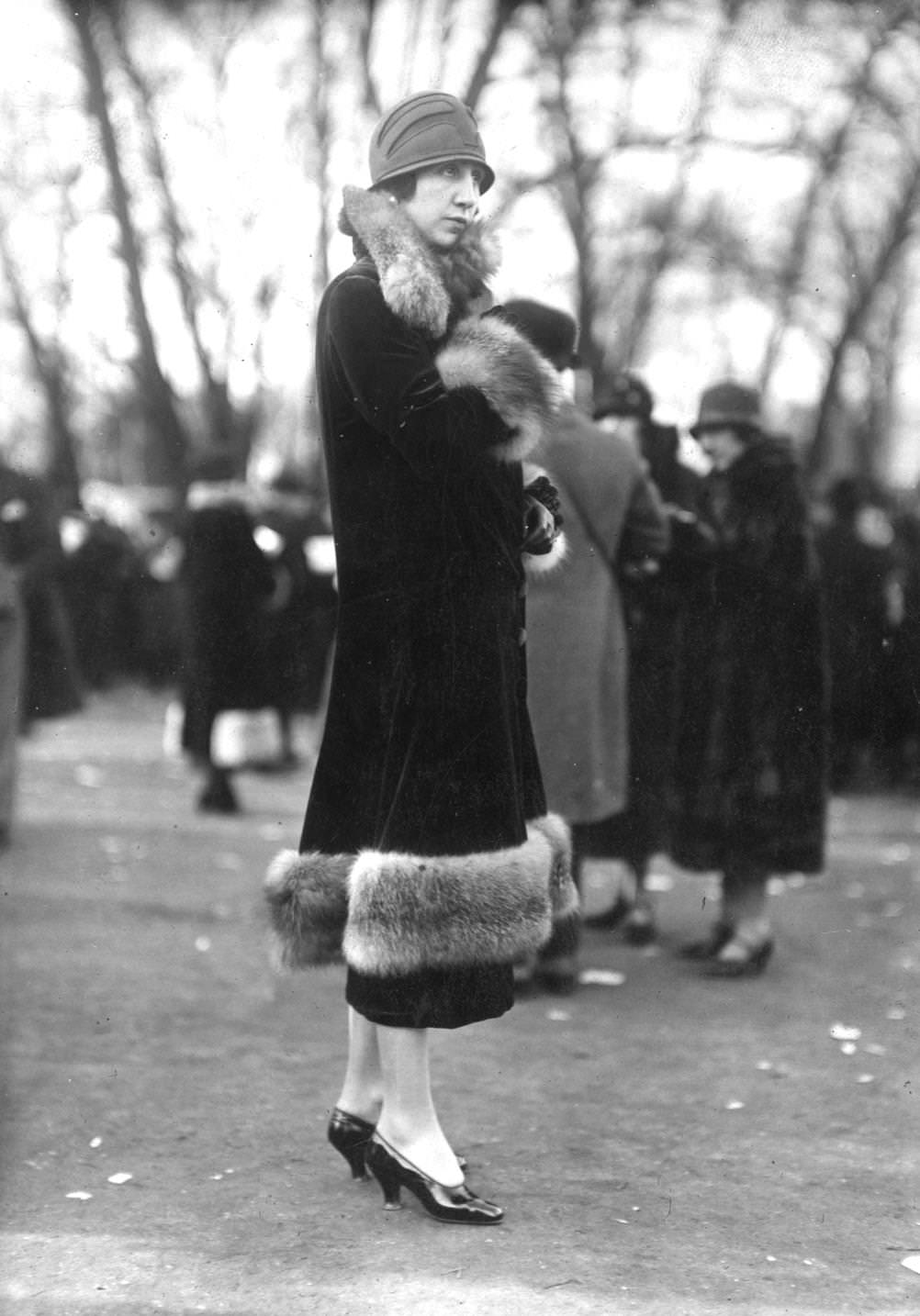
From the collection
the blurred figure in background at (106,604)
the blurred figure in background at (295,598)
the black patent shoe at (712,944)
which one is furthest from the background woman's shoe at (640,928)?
the blurred figure in background at (106,604)

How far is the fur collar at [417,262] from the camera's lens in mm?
3389

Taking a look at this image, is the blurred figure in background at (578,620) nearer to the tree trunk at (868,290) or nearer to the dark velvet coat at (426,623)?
the dark velvet coat at (426,623)

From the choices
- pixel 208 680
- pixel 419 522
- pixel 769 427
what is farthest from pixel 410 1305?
pixel 208 680

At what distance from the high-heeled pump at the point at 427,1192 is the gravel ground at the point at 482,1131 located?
0.11 ft

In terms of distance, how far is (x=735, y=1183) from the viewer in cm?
379

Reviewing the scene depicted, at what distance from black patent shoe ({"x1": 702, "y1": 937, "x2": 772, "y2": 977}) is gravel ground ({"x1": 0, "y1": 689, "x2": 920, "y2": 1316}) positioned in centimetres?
9

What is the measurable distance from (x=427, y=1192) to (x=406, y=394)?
5.14 ft

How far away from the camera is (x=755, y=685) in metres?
5.96

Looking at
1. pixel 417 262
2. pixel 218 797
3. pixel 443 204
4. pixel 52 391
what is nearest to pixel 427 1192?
pixel 417 262

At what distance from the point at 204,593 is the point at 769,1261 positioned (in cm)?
618

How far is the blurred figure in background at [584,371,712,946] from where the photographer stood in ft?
20.1

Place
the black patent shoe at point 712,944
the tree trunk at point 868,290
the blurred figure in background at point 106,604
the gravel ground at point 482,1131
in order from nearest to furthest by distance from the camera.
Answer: the gravel ground at point 482,1131
the black patent shoe at point 712,944
the tree trunk at point 868,290
the blurred figure in background at point 106,604

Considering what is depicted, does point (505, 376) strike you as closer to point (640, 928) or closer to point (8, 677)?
point (640, 928)

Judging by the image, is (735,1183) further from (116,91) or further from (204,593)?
(204,593)
